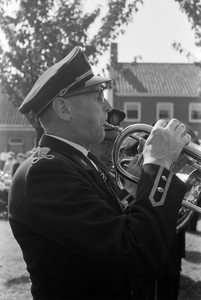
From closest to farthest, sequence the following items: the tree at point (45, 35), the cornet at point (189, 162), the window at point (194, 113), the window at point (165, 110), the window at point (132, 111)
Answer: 1. the cornet at point (189, 162)
2. the tree at point (45, 35)
3. the window at point (132, 111)
4. the window at point (194, 113)
5. the window at point (165, 110)

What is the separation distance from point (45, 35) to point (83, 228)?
7.40 metres

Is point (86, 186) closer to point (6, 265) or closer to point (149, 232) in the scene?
point (149, 232)

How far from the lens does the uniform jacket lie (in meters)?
1.78

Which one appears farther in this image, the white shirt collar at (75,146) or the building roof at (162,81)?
the building roof at (162,81)

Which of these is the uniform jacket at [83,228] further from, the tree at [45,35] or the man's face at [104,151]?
the tree at [45,35]

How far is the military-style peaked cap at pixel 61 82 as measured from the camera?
2053mm

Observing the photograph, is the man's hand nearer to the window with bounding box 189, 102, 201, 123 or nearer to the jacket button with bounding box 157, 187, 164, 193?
the jacket button with bounding box 157, 187, 164, 193

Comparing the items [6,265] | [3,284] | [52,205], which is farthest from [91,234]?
[6,265]

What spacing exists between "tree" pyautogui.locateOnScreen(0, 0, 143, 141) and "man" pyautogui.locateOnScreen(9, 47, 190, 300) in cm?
668

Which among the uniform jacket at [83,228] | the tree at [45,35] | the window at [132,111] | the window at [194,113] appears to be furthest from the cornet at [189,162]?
the window at [194,113]

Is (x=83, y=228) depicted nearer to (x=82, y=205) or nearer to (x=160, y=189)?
(x=82, y=205)

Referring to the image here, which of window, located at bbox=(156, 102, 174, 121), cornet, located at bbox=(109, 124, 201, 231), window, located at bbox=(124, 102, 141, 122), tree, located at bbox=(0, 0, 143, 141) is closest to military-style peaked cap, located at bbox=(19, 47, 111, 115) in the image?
cornet, located at bbox=(109, 124, 201, 231)

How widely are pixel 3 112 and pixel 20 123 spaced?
71.1 inches

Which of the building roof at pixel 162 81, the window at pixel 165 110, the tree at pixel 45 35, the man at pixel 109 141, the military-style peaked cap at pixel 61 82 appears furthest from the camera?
the window at pixel 165 110
